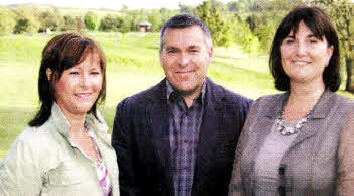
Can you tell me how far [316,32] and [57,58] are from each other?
6.67ft

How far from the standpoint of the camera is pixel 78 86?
3316 millimetres

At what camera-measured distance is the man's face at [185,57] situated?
13.9 feet

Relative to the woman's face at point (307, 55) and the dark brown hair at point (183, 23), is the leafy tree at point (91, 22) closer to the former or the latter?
the dark brown hair at point (183, 23)

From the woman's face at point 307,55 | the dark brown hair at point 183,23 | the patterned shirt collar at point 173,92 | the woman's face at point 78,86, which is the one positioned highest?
the dark brown hair at point 183,23

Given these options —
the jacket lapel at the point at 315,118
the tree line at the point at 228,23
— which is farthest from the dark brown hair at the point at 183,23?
the tree line at the point at 228,23

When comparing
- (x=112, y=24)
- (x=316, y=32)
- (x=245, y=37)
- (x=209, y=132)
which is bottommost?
(x=245, y=37)

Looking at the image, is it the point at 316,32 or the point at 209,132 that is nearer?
the point at 316,32

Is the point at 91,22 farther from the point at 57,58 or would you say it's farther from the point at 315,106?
the point at 315,106

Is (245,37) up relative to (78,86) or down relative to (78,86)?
down

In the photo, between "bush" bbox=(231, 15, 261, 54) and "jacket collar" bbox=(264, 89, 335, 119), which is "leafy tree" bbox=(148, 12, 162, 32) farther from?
"jacket collar" bbox=(264, 89, 335, 119)

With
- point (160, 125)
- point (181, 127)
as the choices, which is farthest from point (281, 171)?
point (160, 125)

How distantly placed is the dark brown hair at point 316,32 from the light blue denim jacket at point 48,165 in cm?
187

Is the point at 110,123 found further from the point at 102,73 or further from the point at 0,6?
the point at 0,6

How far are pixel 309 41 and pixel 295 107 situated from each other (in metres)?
0.56
